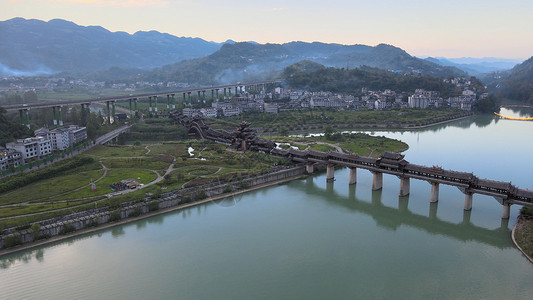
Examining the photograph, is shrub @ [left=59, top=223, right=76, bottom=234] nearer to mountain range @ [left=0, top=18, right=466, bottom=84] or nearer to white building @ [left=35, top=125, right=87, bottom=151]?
white building @ [left=35, top=125, right=87, bottom=151]

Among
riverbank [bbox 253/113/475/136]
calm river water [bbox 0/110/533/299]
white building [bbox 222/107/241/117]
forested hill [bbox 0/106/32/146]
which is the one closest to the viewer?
calm river water [bbox 0/110/533/299]

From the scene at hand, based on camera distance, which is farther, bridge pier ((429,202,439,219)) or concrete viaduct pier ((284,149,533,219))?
bridge pier ((429,202,439,219))

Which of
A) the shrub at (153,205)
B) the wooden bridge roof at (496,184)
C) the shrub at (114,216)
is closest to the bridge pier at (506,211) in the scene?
the wooden bridge roof at (496,184)

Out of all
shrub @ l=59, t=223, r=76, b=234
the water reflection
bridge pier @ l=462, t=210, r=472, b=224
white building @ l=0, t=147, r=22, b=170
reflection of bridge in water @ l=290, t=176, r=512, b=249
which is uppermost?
white building @ l=0, t=147, r=22, b=170

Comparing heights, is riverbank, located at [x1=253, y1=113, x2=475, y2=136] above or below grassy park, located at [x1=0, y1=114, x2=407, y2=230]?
above

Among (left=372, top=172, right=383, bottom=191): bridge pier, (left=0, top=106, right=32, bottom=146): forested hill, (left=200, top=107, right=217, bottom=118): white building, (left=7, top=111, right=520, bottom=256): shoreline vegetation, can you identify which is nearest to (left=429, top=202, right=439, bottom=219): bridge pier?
(left=372, top=172, right=383, bottom=191): bridge pier

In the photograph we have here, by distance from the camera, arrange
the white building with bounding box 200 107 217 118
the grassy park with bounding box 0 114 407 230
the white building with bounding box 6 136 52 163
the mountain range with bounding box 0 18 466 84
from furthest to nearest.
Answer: the mountain range with bounding box 0 18 466 84, the white building with bounding box 200 107 217 118, the white building with bounding box 6 136 52 163, the grassy park with bounding box 0 114 407 230
